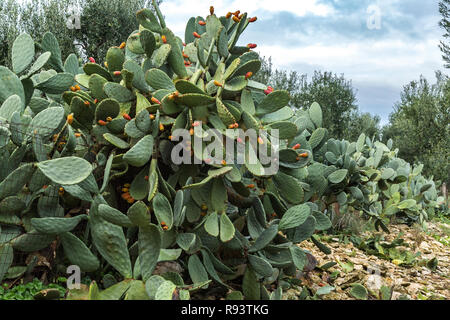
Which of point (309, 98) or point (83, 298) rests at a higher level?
point (309, 98)

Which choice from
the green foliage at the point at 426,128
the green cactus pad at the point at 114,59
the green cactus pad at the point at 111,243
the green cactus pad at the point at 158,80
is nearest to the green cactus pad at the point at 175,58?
the green cactus pad at the point at 158,80

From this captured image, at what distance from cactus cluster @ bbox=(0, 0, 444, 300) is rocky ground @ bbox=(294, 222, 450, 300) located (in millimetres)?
530

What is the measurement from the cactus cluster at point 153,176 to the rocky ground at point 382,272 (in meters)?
0.53

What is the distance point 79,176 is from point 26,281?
2.19 feet

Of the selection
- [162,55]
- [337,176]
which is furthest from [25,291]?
[337,176]

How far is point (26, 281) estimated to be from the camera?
1.94 metres

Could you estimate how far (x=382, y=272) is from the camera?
3010 millimetres

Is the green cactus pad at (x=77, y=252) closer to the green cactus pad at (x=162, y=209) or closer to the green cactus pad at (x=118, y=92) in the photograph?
the green cactus pad at (x=162, y=209)

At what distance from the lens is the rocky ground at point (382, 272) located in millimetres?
2641

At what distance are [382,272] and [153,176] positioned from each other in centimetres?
202

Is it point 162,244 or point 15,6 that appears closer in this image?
point 162,244

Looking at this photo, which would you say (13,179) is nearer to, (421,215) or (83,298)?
(83,298)

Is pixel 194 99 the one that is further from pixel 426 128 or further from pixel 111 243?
pixel 426 128
